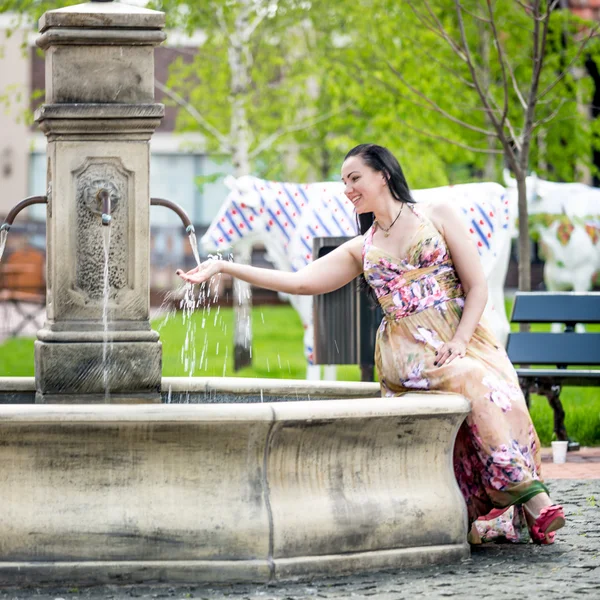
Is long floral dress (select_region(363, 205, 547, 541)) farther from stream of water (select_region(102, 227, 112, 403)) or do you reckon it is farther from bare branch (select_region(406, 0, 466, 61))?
bare branch (select_region(406, 0, 466, 61))

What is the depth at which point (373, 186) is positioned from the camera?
18.7 feet

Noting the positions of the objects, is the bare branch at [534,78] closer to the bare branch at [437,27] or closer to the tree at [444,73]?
the bare branch at [437,27]

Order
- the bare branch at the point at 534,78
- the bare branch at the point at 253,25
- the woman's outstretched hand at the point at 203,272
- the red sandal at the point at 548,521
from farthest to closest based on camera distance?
the bare branch at the point at 253,25, the bare branch at the point at 534,78, the red sandal at the point at 548,521, the woman's outstretched hand at the point at 203,272

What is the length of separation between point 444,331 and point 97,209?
59.8 inches

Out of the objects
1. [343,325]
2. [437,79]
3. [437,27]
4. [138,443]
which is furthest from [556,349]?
[437,79]

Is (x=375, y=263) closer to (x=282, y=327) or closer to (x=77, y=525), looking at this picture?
(x=77, y=525)

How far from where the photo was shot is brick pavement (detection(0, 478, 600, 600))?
4805mm

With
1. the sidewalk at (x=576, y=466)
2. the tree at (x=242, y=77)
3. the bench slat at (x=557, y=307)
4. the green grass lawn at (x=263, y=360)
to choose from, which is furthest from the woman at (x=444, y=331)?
the tree at (x=242, y=77)

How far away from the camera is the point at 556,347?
30.8ft

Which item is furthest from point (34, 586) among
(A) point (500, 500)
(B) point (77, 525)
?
(A) point (500, 500)

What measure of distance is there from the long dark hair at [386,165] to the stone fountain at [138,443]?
842mm

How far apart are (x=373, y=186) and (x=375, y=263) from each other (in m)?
0.32

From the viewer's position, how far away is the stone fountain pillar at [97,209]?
224 inches

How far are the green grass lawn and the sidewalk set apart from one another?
1.51 feet
